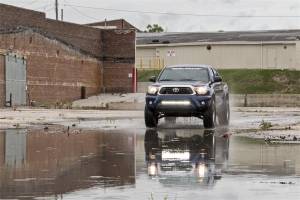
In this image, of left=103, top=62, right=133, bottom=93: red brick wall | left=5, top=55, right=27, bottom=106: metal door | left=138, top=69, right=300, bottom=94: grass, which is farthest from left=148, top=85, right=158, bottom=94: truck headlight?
left=138, top=69, right=300, bottom=94: grass

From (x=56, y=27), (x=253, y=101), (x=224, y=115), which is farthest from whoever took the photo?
(x=253, y=101)

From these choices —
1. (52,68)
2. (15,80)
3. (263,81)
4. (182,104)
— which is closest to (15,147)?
(182,104)

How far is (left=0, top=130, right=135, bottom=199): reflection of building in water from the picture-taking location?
10.2 metres

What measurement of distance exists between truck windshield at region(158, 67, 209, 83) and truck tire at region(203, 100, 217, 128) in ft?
3.00

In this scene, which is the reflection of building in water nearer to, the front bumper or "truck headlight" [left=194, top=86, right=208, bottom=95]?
the front bumper

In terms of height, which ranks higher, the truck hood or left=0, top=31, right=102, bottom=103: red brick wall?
left=0, top=31, right=102, bottom=103: red brick wall

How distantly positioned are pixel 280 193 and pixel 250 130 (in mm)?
12066

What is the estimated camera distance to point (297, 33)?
83.9m

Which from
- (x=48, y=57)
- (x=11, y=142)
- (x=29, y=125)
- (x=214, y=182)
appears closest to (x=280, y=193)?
(x=214, y=182)

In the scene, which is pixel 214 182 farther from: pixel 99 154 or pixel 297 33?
pixel 297 33

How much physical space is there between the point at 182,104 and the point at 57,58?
30517 mm

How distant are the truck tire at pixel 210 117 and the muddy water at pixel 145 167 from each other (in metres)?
3.38

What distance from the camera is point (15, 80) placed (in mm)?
45969

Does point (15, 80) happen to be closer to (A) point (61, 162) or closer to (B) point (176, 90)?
(B) point (176, 90)
